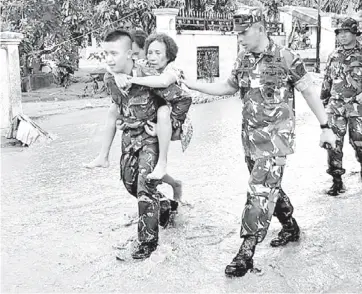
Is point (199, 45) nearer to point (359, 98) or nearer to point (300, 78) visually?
point (359, 98)

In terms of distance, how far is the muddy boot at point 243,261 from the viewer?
13.2 feet

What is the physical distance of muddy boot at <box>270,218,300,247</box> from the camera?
4641mm

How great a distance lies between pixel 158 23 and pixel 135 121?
437 inches

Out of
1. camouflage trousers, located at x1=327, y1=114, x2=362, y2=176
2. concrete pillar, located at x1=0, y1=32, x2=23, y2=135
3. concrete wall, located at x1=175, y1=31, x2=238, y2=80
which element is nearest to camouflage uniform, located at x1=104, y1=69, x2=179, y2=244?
camouflage trousers, located at x1=327, y1=114, x2=362, y2=176

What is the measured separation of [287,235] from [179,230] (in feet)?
3.08

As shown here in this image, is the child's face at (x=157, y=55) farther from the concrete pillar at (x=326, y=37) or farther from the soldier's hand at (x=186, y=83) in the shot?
the concrete pillar at (x=326, y=37)

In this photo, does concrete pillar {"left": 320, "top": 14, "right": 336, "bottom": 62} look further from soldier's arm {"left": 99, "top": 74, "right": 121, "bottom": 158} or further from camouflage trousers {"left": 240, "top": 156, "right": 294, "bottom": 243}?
camouflage trousers {"left": 240, "top": 156, "right": 294, "bottom": 243}

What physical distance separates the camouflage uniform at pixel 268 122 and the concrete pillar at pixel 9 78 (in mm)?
6702

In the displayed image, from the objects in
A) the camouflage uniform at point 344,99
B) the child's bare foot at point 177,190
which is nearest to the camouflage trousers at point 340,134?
the camouflage uniform at point 344,99

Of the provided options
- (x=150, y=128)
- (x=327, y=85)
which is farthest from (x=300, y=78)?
(x=327, y=85)

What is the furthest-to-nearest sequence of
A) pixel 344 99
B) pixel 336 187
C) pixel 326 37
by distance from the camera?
pixel 326 37
pixel 336 187
pixel 344 99

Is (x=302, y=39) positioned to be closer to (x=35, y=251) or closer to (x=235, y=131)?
(x=235, y=131)

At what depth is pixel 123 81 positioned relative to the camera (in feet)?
13.8

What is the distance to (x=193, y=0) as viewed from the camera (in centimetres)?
1850
